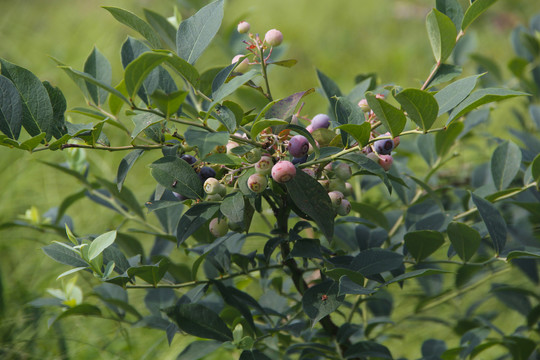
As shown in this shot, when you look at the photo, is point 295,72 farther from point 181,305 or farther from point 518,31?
point 181,305

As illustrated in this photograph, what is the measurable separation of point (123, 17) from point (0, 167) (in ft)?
4.65

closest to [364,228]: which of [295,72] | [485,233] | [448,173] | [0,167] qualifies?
[485,233]

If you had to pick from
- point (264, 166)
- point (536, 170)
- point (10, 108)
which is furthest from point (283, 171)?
point (536, 170)

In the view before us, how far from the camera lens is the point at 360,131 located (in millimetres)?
438

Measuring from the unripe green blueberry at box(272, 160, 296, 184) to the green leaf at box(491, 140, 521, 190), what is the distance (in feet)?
1.12

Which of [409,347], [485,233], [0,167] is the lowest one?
[409,347]

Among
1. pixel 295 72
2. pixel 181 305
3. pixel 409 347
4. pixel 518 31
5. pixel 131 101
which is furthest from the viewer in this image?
pixel 295 72

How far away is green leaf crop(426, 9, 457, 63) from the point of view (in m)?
0.47

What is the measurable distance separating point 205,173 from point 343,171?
12 cm

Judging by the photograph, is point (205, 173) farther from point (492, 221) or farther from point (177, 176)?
point (492, 221)

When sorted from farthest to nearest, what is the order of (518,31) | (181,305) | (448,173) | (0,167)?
(0,167)
(448,173)
(518,31)
(181,305)

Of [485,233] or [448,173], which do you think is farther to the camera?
[448,173]

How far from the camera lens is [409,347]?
1312mm

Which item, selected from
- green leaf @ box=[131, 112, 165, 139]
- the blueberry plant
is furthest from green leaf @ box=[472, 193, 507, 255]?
green leaf @ box=[131, 112, 165, 139]
